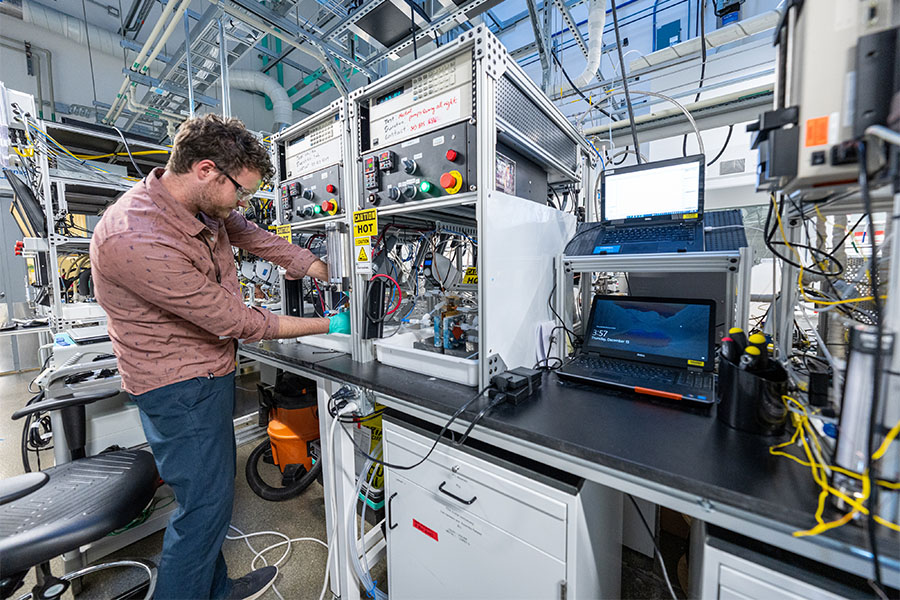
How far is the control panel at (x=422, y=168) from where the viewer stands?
90cm

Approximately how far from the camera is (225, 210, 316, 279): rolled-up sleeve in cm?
135

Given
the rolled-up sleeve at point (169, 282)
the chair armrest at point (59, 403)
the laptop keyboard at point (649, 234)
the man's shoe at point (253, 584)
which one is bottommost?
the man's shoe at point (253, 584)

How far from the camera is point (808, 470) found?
0.58m

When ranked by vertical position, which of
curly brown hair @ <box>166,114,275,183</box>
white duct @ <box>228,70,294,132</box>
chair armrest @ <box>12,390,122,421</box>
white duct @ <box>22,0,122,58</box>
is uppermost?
white duct @ <box>22,0,122,58</box>

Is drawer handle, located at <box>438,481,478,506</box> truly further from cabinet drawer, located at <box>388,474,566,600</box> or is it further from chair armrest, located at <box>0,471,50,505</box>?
chair armrest, located at <box>0,471,50,505</box>

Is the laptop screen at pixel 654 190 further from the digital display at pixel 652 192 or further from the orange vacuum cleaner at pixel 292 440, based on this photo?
the orange vacuum cleaner at pixel 292 440

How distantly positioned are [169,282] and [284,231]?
634 millimetres

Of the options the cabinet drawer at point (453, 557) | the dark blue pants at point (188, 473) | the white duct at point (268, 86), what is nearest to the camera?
the cabinet drawer at point (453, 557)

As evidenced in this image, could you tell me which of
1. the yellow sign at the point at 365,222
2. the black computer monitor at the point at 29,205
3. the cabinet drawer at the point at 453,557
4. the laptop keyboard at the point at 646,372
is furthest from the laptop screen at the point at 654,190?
the black computer monitor at the point at 29,205

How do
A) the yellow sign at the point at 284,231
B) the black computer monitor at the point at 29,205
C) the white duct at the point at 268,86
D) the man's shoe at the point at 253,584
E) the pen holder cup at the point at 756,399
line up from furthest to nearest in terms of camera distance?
the white duct at the point at 268,86
the black computer monitor at the point at 29,205
the yellow sign at the point at 284,231
the man's shoe at the point at 253,584
the pen holder cup at the point at 756,399

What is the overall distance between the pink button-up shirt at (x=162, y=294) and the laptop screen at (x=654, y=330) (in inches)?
41.8

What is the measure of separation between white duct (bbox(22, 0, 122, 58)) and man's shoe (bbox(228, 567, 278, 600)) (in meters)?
5.20

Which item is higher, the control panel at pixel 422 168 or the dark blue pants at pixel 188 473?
the control panel at pixel 422 168

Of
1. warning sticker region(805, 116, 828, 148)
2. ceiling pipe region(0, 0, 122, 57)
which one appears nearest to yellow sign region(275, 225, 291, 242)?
warning sticker region(805, 116, 828, 148)
